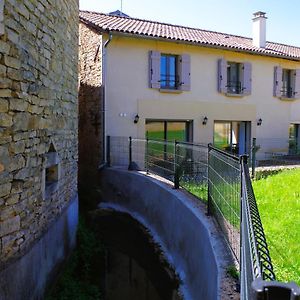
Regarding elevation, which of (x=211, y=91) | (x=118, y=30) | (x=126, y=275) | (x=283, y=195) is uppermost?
(x=118, y=30)

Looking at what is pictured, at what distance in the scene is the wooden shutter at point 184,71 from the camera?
13.6 meters

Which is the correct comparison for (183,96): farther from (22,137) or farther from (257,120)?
(22,137)

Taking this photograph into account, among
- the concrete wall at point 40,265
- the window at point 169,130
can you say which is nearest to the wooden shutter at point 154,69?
the window at point 169,130

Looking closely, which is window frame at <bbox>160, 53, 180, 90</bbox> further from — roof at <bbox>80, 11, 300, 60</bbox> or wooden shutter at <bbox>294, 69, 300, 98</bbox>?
wooden shutter at <bbox>294, 69, 300, 98</bbox>

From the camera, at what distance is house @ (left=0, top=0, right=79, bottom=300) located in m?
3.77

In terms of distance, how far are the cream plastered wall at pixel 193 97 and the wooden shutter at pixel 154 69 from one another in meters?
0.14

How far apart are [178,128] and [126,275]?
824 cm

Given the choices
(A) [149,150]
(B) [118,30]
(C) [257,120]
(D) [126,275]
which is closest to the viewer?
(D) [126,275]

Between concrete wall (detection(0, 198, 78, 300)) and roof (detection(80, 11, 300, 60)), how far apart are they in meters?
7.10

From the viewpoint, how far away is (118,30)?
38.7 feet

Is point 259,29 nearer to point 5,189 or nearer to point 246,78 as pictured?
point 246,78

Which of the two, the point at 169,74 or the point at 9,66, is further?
the point at 169,74

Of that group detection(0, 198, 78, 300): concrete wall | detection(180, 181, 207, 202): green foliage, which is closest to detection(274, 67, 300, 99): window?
detection(180, 181, 207, 202): green foliage

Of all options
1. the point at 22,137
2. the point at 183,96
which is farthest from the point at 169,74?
the point at 22,137
